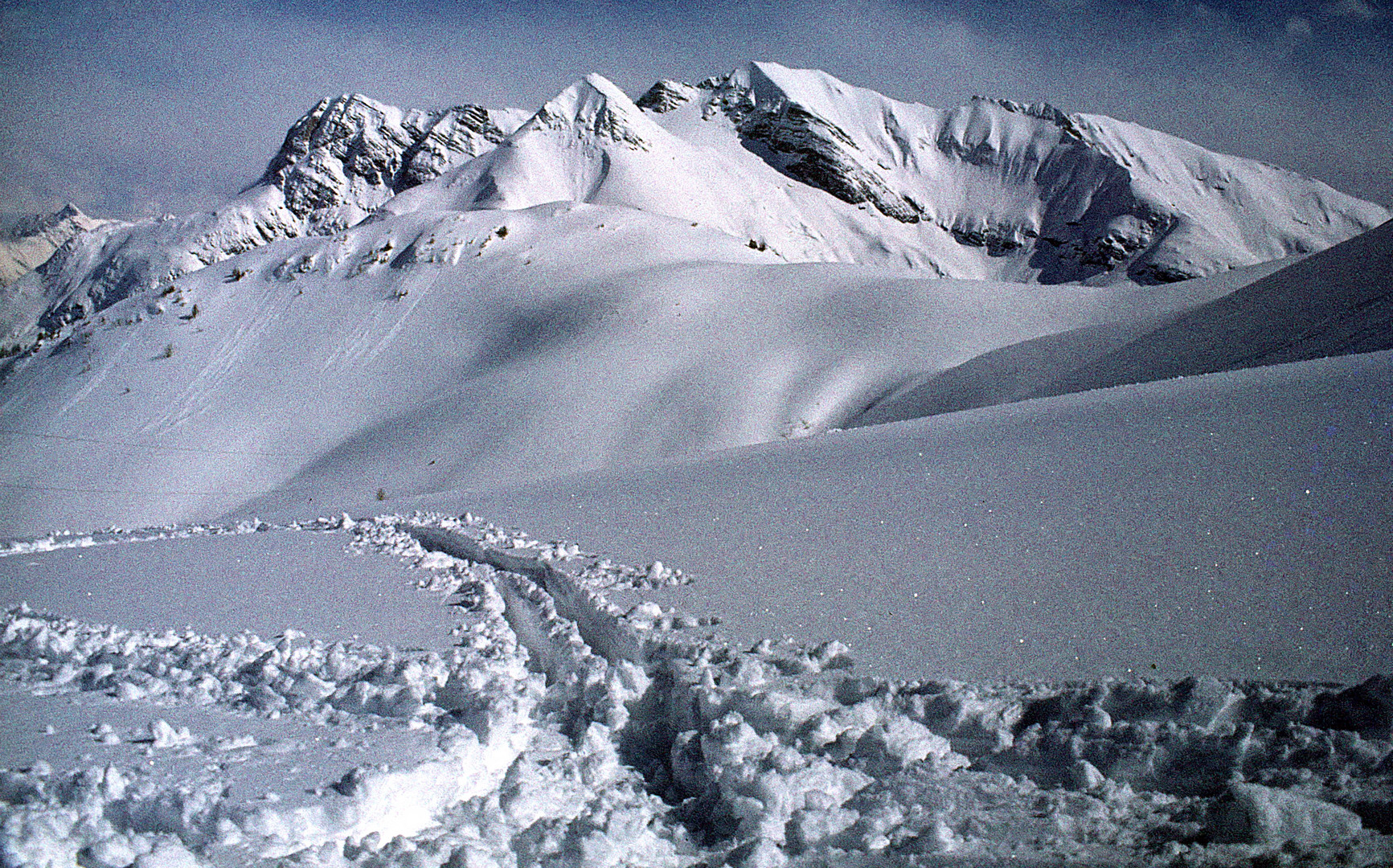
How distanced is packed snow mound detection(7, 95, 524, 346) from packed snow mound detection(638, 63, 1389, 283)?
24.2 m

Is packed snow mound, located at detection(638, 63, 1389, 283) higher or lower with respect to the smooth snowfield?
higher

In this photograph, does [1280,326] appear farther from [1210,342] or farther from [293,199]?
[293,199]

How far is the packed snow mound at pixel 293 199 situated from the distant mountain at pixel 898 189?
0.41 metres

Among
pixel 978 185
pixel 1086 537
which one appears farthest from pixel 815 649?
pixel 978 185

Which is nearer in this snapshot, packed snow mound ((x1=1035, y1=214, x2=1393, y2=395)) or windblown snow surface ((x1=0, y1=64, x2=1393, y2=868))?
windblown snow surface ((x1=0, y1=64, x2=1393, y2=868))

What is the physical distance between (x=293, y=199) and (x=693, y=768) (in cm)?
11708

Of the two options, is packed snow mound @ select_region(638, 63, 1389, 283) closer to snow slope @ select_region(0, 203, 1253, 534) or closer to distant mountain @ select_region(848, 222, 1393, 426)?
snow slope @ select_region(0, 203, 1253, 534)

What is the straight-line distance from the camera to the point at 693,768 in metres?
2.38

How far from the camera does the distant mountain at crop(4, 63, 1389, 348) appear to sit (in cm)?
5209

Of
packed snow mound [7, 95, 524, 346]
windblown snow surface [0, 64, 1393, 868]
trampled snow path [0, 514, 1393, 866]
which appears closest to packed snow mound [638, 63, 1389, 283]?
packed snow mound [7, 95, 524, 346]

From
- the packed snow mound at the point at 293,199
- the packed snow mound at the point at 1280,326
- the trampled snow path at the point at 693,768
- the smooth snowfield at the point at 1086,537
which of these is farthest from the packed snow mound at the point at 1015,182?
the trampled snow path at the point at 693,768

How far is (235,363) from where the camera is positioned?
62.6 feet

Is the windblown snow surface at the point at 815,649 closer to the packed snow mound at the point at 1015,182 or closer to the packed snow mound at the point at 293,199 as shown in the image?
the packed snow mound at the point at 1015,182

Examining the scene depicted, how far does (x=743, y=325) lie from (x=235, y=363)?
1291 centimetres
